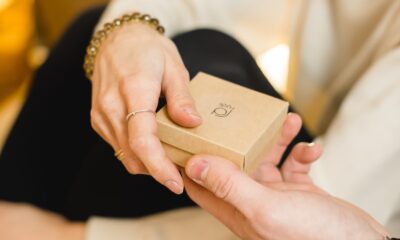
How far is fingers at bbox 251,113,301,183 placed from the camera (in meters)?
0.64

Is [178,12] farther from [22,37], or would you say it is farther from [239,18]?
[22,37]

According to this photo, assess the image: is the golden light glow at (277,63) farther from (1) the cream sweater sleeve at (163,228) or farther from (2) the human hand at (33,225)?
(2) the human hand at (33,225)

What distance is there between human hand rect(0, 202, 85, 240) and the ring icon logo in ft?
0.95

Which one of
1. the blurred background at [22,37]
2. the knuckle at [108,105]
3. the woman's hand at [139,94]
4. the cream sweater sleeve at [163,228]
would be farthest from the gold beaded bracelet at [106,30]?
the blurred background at [22,37]

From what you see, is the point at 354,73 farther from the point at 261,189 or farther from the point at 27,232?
the point at 27,232

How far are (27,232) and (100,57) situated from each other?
0.30m

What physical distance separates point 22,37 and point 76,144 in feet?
2.25

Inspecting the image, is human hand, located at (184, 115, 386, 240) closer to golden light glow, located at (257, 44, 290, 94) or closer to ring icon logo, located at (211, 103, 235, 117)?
ring icon logo, located at (211, 103, 235, 117)

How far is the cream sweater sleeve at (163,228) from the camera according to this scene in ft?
2.25

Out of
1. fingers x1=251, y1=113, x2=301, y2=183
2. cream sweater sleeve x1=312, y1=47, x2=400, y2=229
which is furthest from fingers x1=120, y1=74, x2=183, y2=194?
cream sweater sleeve x1=312, y1=47, x2=400, y2=229

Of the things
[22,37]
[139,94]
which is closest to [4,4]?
[22,37]

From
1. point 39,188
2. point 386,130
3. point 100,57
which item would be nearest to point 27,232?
point 39,188

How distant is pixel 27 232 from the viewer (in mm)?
752

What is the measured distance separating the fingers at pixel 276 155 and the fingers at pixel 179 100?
143mm
